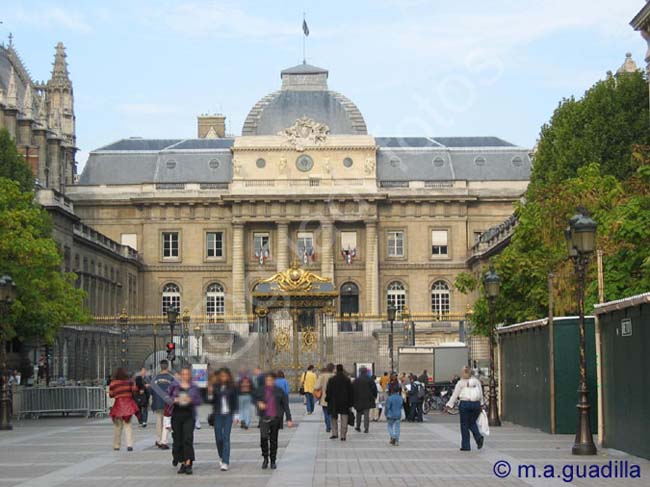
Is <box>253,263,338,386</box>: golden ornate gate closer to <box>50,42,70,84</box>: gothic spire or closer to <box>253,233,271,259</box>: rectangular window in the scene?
<box>253,233,271,259</box>: rectangular window

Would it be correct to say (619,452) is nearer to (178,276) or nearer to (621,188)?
(621,188)

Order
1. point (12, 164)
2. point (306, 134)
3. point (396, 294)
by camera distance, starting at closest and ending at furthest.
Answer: point (12, 164) < point (306, 134) < point (396, 294)

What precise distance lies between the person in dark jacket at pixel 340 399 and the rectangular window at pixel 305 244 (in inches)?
2645

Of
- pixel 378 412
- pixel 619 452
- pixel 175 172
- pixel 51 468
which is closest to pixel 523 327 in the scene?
pixel 378 412

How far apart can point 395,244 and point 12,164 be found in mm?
38417

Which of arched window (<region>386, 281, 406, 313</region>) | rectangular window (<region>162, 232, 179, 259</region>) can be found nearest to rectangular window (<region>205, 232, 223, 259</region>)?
rectangular window (<region>162, 232, 179, 259</region>)

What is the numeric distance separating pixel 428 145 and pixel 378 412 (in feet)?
219

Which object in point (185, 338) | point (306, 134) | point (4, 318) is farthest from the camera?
point (306, 134)

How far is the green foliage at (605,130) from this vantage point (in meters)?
59.9

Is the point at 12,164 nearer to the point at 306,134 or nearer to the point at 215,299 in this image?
the point at 306,134

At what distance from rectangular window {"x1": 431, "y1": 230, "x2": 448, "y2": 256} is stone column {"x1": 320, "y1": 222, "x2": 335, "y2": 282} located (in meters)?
7.45

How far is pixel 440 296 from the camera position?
9838 cm

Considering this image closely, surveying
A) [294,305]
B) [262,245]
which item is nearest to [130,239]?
[262,245]

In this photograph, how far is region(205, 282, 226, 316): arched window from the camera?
9806 cm
